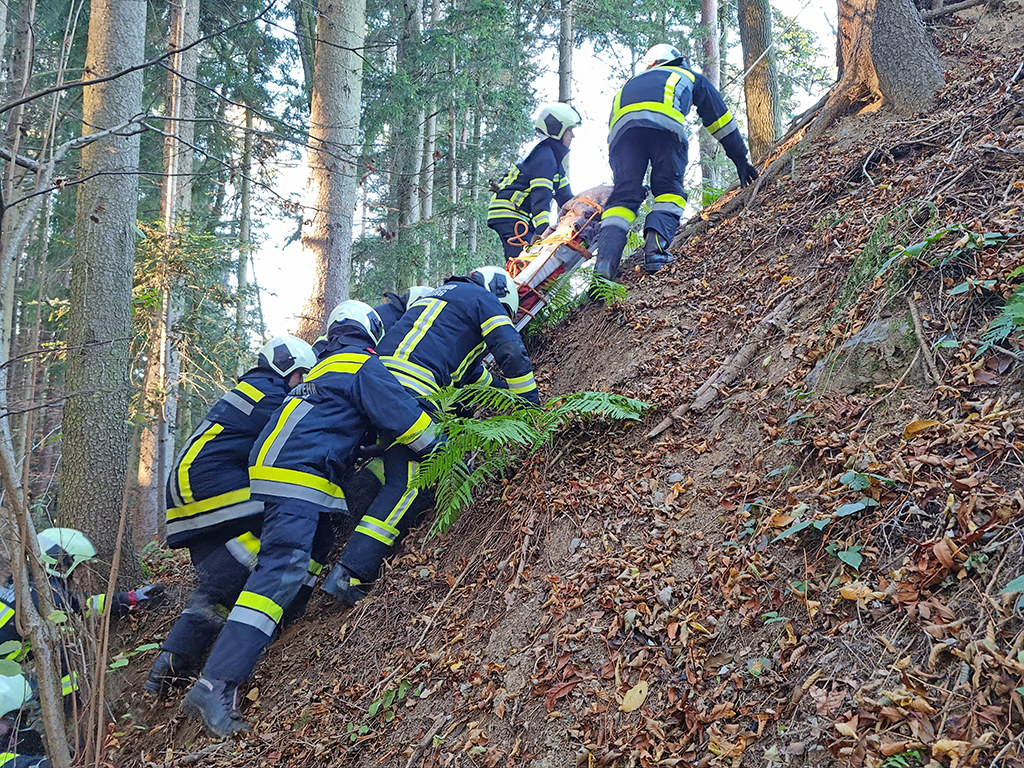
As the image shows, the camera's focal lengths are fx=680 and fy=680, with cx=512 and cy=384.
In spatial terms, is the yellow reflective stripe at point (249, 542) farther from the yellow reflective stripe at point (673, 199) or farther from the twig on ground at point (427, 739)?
the yellow reflective stripe at point (673, 199)

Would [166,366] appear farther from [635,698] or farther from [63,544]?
[635,698]

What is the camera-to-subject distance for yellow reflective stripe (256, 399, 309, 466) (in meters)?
4.77

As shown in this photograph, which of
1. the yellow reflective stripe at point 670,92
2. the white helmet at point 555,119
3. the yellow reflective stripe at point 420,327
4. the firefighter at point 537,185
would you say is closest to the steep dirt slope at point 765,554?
the yellow reflective stripe at point 420,327

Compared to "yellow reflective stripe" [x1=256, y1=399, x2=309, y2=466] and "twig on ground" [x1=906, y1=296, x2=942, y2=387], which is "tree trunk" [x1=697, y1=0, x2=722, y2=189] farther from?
"yellow reflective stripe" [x1=256, y1=399, x2=309, y2=466]

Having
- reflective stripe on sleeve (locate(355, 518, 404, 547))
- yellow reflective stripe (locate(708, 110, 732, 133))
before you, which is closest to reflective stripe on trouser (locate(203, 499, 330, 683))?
reflective stripe on sleeve (locate(355, 518, 404, 547))

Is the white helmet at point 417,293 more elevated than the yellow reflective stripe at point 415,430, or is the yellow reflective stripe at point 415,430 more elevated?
the white helmet at point 417,293

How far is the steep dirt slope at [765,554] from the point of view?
7.98 ft

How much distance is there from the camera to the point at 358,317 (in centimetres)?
587

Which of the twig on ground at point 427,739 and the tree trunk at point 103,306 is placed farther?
the tree trunk at point 103,306

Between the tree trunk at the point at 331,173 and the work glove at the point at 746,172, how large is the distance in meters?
4.15

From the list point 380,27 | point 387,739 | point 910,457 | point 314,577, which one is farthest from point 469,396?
point 380,27

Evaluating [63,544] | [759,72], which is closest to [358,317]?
[63,544]

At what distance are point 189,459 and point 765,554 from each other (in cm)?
428

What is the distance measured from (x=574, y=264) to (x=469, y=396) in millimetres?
2034
